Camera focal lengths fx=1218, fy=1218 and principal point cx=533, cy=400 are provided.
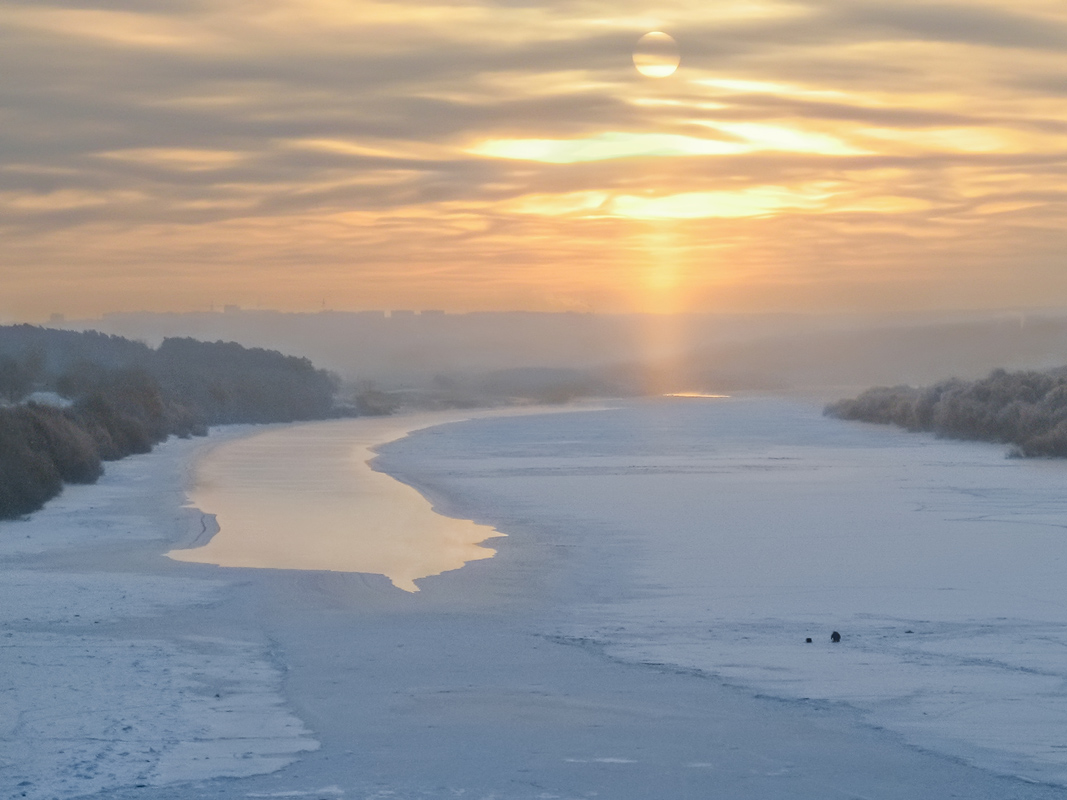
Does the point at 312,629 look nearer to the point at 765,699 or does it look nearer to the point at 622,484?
the point at 765,699

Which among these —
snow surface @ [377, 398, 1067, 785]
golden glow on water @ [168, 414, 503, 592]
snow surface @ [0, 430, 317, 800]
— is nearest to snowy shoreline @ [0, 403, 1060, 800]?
snow surface @ [0, 430, 317, 800]

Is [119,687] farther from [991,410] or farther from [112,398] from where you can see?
[112,398]

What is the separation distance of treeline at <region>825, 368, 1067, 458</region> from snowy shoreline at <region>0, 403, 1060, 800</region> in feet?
64.6

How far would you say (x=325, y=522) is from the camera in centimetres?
1616

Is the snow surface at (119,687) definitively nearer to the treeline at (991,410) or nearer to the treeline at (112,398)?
the treeline at (112,398)

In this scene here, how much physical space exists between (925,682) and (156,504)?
13573 mm

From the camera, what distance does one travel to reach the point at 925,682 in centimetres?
730

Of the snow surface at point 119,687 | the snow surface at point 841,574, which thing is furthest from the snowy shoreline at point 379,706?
the snow surface at point 841,574

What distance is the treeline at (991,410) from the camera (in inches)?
1097

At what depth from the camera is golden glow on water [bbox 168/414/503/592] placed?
12.8 metres

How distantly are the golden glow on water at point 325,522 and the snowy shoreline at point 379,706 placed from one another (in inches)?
49.4

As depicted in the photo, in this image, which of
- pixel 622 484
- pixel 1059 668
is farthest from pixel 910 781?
pixel 622 484

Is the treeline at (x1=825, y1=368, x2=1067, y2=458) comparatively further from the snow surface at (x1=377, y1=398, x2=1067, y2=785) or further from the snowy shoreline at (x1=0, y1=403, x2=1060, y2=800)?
the snowy shoreline at (x1=0, y1=403, x2=1060, y2=800)

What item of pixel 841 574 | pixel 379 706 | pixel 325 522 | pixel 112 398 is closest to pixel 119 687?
pixel 379 706
